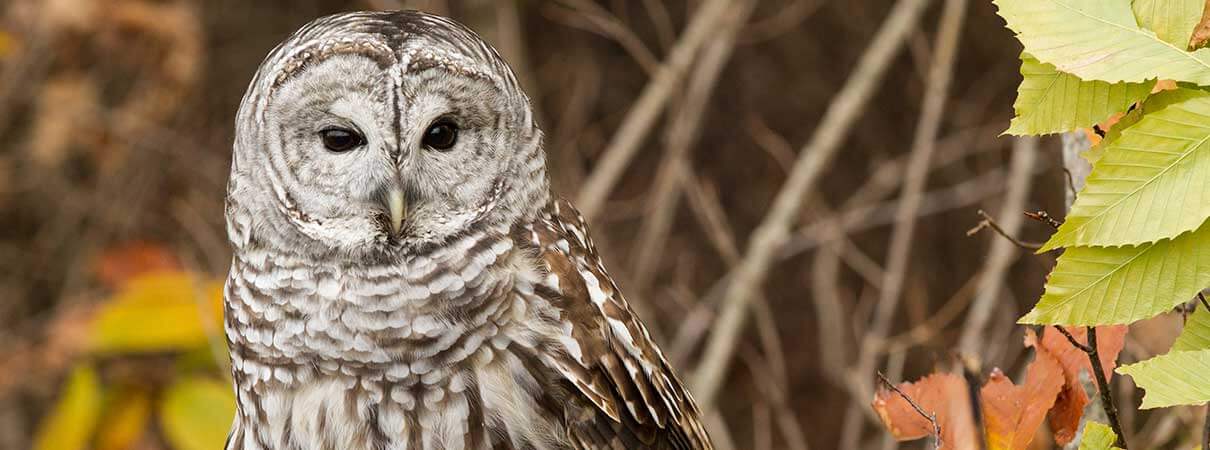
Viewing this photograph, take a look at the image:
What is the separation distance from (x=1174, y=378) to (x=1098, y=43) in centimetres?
41

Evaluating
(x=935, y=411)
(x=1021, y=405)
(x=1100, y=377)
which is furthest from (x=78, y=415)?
(x=1100, y=377)

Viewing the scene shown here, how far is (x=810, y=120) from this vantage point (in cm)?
732

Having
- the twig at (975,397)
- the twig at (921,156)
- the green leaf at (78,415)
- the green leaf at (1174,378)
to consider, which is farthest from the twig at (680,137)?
the green leaf at (1174,378)

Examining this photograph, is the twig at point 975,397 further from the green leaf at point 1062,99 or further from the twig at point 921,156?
the twig at point 921,156

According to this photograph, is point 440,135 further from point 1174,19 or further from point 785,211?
point 785,211

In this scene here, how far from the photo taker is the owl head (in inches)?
105

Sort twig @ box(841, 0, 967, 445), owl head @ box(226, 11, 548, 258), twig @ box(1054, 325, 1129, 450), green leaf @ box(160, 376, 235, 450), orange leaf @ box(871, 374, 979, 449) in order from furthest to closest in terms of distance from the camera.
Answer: green leaf @ box(160, 376, 235, 450)
twig @ box(841, 0, 967, 445)
owl head @ box(226, 11, 548, 258)
orange leaf @ box(871, 374, 979, 449)
twig @ box(1054, 325, 1129, 450)

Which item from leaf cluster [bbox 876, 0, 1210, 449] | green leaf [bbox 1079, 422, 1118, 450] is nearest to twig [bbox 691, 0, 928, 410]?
leaf cluster [bbox 876, 0, 1210, 449]

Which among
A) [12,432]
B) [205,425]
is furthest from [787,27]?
[12,432]

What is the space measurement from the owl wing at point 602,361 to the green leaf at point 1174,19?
4.96 feet

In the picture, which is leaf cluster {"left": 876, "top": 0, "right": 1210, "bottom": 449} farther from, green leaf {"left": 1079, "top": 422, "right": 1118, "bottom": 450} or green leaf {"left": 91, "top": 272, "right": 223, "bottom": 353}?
green leaf {"left": 91, "top": 272, "right": 223, "bottom": 353}

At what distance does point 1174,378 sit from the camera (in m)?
1.55

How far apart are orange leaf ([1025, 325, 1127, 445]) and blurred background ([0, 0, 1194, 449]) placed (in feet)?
9.65

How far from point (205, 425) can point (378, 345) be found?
2389 millimetres
